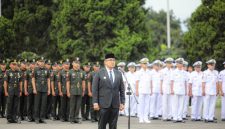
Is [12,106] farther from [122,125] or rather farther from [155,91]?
[155,91]

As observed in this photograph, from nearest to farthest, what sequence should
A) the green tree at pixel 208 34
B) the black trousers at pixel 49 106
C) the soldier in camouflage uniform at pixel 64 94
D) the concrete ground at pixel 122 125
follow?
the concrete ground at pixel 122 125, the soldier in camouflage uniform at pixel 64 94, the black trousers at pixel 49 106, the green tree at pixel 208 34

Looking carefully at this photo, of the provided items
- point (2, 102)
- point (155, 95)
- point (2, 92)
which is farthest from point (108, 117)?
point (2, 102)

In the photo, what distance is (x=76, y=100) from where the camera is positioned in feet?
72.0

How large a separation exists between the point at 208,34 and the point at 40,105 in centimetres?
1213

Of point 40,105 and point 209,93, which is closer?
point 40,105

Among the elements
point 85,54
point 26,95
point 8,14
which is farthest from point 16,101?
point 8,14

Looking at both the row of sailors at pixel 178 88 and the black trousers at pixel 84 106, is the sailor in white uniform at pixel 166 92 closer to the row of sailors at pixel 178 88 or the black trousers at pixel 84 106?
the row of sailors at pixel 178 88

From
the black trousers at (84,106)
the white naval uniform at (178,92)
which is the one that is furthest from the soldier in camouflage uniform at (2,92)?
the white naval uniform at (178,92)

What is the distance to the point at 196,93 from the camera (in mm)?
23328

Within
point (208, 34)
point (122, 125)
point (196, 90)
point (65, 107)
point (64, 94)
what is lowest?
point (122, 125)

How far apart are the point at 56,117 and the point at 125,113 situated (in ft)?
14.1

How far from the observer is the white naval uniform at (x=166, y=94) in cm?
2327

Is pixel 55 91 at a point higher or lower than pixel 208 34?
lower

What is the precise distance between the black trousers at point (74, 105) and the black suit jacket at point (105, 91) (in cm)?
748
